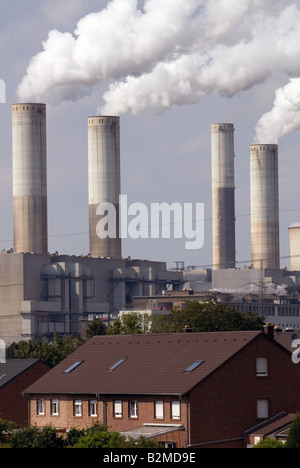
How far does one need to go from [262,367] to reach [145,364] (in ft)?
14.5

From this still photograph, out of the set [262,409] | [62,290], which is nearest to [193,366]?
[262,409]

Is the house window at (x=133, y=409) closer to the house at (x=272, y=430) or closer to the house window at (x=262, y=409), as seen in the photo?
the house at (x=272, y=430)

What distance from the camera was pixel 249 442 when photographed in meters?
43.6

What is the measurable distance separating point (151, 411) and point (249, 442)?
3.67 metres

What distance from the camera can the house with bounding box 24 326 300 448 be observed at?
42969 mm

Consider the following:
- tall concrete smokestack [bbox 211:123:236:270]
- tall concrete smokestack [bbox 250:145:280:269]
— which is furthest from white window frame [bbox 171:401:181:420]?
tall concrete smokestack [bbox 211:123:236:270]

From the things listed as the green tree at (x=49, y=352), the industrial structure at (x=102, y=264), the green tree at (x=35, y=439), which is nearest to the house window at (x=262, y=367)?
the green tree at (x=35, y=439)

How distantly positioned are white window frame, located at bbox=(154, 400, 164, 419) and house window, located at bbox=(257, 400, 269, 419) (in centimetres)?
379

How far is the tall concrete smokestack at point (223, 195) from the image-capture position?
177 m

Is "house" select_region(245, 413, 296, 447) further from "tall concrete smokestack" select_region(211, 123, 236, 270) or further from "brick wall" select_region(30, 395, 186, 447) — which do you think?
"tall concrete smokestack" select_region(211, 123, 236, 270)

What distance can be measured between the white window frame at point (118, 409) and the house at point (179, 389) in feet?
0.04
